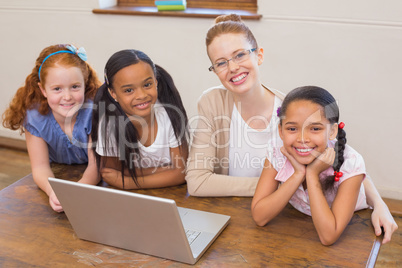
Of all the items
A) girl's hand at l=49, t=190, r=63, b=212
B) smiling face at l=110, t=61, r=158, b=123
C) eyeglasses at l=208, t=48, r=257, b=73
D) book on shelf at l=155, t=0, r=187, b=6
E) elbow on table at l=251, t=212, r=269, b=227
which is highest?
book on shelf at l=155, t=0, r=187, b=6

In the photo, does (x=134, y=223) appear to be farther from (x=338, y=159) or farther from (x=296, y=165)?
(x=338, y=159)

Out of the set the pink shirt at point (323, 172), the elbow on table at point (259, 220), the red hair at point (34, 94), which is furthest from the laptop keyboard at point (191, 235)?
the red hair at point (34, 94)

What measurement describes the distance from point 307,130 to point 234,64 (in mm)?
427

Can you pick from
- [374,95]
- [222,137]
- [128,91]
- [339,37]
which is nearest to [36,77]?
[128,91]

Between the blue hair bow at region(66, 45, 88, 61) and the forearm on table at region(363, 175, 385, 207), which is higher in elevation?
the blue hair bow at region(66, 45, 88, 61)

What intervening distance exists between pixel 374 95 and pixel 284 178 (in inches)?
60.8

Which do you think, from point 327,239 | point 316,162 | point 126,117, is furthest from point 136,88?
point 327,239

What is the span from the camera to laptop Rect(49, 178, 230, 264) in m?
1.13

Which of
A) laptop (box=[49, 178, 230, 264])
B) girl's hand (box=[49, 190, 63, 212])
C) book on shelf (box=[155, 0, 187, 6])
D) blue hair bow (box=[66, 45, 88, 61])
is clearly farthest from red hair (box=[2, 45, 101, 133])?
book on shelf (box=[155, 0, 187, 6])

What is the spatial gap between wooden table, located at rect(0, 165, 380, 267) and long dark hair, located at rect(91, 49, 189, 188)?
0.33 m

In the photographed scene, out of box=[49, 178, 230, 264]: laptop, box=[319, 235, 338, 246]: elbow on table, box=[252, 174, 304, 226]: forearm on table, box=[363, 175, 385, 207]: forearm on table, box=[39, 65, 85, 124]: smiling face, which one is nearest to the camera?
box=[49, 178, 230, 264]: laptop

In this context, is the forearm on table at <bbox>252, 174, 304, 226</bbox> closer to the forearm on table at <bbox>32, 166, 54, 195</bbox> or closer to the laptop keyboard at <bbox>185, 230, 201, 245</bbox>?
the laptop keyboard at <bbox>185, 230, 201, 245</bbox>

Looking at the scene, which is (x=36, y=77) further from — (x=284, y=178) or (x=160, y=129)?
(x=284, y=178)

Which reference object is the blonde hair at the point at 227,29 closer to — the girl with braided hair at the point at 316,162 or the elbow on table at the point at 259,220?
the girl with braided hair at the point at 316,162
